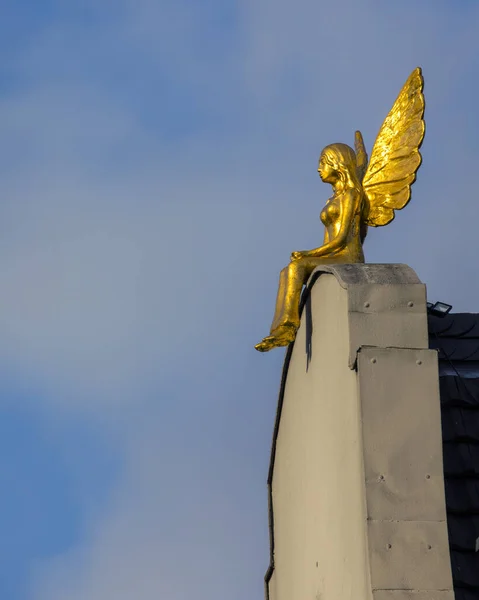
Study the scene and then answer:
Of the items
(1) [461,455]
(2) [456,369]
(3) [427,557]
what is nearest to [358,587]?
(3) [427,557]

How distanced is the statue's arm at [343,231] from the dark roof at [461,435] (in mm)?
984

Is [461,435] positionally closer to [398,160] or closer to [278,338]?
[278,338]

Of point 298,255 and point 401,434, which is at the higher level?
point 298,255

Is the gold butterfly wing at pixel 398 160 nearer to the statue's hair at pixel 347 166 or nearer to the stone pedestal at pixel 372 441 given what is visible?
the statue's hair at pixel 347 166

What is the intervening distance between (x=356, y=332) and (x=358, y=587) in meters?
1.84

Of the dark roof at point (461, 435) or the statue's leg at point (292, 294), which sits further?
the statue's leg at point (292, 294)

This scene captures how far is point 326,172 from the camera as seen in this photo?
15656 mm

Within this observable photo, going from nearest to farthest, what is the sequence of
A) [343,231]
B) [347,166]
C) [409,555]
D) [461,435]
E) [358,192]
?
[409,555] < [461,435] < [343,231] < [358,192] < [347,166]

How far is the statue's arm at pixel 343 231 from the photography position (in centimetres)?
1520

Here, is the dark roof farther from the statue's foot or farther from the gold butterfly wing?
the statue's foot

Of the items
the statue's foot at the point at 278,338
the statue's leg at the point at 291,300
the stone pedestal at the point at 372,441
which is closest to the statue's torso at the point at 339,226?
the statue's leg at the point at 291,300

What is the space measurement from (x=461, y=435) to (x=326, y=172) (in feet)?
8.70

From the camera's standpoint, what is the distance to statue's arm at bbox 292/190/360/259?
49.9 feet

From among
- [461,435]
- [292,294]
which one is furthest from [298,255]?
[461,435]
